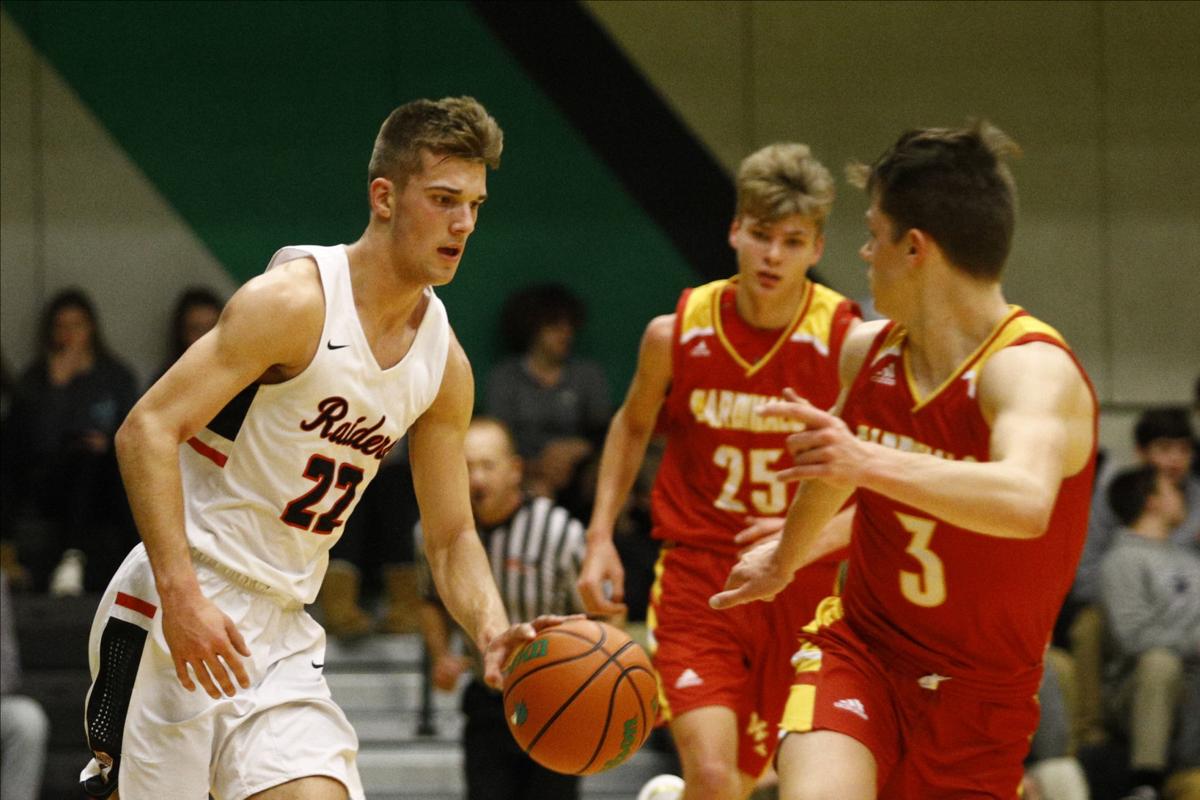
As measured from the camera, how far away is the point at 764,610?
5422 mm

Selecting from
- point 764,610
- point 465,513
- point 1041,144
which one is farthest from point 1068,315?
point 465,513

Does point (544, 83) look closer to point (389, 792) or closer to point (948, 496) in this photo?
point (389, 792)

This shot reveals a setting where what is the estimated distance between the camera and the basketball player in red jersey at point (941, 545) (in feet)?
12.3

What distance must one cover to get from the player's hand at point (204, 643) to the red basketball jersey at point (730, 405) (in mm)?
2129

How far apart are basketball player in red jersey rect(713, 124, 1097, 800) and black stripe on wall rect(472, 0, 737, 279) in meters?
6.50

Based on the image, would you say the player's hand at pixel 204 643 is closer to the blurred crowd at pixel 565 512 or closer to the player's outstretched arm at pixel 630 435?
the player's outstretched arm at pixel 630 435

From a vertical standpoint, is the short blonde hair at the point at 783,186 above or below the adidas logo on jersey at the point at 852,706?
above

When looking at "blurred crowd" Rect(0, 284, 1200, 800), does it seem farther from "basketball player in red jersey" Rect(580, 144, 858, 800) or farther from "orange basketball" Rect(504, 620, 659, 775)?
"orange basketball" Rect(504, 620, 659, 775)

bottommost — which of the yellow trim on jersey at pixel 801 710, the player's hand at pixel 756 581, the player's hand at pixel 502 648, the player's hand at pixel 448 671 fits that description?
the player's hand at pixel 448 671

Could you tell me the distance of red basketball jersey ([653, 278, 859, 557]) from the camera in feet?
17.9

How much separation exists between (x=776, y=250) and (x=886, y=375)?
1.55 m

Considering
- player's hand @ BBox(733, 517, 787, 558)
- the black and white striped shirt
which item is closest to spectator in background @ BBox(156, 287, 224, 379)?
the black and white striped shirt

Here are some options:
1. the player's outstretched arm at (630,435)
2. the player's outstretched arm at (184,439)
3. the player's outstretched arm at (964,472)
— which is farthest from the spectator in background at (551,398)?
the player's outstretched arm at (964,472)

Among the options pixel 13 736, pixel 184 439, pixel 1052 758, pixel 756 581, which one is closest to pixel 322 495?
pixel 184 439
